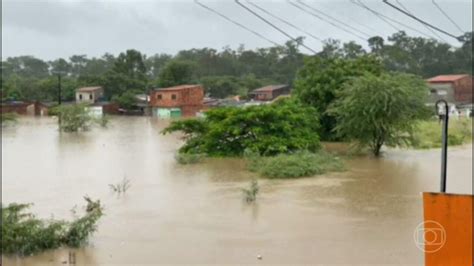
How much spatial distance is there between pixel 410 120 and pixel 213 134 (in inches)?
249

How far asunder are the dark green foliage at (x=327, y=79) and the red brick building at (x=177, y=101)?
2301 centimetres

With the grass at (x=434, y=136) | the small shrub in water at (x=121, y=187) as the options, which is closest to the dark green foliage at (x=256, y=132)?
the grass at (x=434, y=136)

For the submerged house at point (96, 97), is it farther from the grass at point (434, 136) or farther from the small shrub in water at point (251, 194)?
the small shrub in water at point (251, 194)

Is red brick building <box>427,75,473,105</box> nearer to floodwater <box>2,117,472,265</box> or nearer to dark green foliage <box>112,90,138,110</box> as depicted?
dark green foliage <box>112,90,138,110</box>

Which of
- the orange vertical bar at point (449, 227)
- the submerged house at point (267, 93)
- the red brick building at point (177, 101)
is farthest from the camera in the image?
the submerged house at point (267, 93)

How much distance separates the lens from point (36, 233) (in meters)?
8.26

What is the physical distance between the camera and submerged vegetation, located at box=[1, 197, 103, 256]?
26.5 feet

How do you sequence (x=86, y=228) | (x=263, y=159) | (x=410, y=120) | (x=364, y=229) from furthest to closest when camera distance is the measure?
1. (x=410, y=120)
2. (x=263, y=159)
3. (x=364, y=229)
4. (x=86, y=228)

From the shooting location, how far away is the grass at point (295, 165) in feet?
50.0

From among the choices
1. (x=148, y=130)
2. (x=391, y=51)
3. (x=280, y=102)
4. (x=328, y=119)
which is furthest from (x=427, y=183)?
(x=391, y=51)

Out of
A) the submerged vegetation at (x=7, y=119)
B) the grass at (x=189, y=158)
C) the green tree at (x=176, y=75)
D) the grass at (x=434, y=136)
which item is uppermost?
the green tree at (x=176, y=75)

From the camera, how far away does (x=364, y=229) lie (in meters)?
9.63

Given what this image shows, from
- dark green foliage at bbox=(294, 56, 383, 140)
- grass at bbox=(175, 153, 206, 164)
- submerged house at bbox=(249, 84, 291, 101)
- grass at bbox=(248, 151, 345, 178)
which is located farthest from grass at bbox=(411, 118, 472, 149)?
submerged house at bbox=(249, 84, 291, 101)

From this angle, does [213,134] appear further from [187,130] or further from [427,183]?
[427,183]
